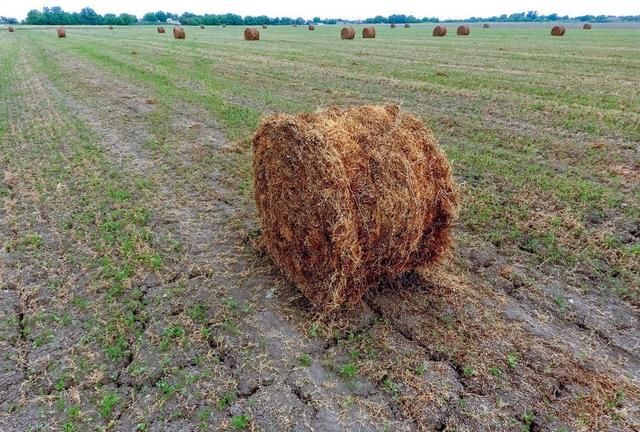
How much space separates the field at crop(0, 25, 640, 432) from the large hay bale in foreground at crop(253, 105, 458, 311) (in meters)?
0.34

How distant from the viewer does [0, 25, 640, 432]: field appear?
3.30 meters

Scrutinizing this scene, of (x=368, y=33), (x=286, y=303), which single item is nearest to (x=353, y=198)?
(x=286, y=303)

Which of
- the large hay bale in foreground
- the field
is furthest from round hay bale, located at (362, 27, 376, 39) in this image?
the large hay bale in foreground

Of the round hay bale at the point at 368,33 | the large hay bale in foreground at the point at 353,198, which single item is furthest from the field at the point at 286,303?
the round hay bale at the point at 368,33

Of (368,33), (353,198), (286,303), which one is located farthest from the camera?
(368,33)

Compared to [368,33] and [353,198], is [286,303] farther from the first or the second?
[368,33]

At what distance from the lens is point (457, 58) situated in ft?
71.4

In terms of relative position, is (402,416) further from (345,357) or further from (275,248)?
(275,248)

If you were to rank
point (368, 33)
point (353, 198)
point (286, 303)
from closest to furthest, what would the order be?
point (353, 198), point (286, 303), point (368, 33)

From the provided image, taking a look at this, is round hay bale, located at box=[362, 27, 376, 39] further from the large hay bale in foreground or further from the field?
the large hay bale in foreground

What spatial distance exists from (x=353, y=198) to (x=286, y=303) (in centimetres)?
129

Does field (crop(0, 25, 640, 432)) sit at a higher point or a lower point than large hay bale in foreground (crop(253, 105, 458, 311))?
lower

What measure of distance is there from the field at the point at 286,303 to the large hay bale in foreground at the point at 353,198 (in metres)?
0.34

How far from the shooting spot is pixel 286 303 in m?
4.48
